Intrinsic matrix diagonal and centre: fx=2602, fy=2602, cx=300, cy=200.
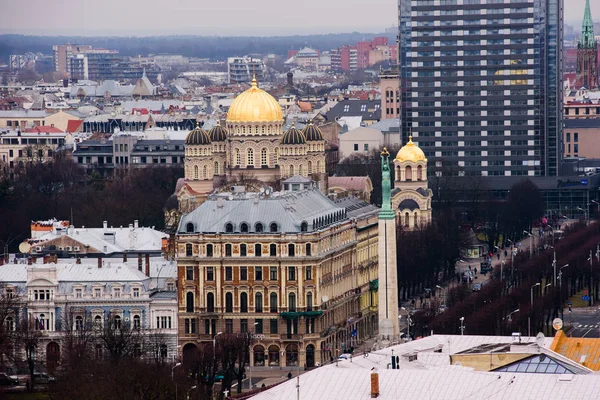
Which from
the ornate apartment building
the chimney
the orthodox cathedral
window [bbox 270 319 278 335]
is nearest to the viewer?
the chimney

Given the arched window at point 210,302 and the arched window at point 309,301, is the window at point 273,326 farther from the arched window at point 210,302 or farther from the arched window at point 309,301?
the arched window at point 210,302

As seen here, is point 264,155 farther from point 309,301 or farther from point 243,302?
point 243,302

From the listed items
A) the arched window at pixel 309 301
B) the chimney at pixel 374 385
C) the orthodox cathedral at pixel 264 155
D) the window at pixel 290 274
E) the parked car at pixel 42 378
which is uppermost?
the orthodox cathedral at pixel 264 155

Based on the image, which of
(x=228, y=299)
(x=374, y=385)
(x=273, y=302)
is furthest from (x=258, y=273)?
(x=374, y=385)

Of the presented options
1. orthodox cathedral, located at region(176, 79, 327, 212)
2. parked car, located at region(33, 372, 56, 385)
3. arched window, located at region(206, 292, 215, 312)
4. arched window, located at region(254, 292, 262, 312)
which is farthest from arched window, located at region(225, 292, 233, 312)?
orthodox cathedral, located at region(176, 79, 327, 212)

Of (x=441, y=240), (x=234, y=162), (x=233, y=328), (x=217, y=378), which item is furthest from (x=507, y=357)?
(x=234, y=162)

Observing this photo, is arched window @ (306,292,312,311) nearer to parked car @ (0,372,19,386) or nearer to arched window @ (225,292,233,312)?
arched window @ (225,292,233,312)

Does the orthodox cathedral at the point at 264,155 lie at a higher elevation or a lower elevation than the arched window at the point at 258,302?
higher

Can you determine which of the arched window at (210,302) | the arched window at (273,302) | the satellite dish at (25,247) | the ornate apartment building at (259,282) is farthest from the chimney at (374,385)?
the satellite dish at (25,247)
